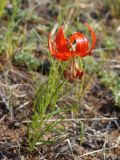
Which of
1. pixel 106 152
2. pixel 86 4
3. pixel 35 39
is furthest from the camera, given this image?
pixel 86 4

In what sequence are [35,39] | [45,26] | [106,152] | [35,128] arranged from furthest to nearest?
[45,26], [35,39], [106,152], [35,128]

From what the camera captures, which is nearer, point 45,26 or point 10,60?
point 10,60

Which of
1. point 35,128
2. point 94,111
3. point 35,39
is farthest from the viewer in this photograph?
point 35,39

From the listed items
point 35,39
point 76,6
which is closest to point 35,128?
point 35,39

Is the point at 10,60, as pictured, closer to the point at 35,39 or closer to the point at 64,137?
the point at 35,39

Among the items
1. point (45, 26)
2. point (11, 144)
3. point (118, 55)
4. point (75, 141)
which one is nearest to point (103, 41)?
point (118, 55)

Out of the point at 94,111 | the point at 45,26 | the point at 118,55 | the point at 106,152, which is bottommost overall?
the point at 106,152

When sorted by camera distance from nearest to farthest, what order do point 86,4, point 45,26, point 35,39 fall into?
point 35,39
point 45,26
point 86,4

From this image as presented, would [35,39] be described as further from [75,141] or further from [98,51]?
[75,141]

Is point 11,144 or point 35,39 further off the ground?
point 35,39
